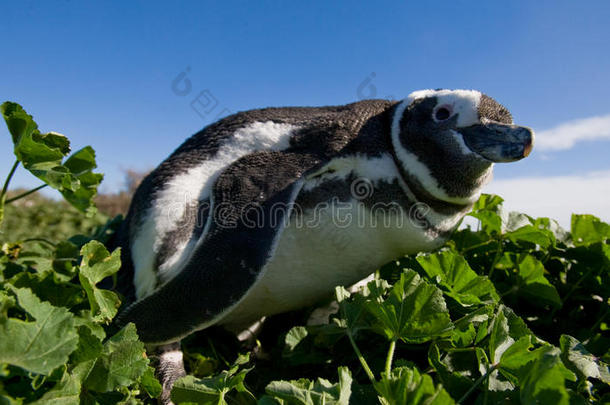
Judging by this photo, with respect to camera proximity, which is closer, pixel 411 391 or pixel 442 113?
pixel 411 391

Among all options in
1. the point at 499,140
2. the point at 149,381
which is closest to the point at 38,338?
the point at 149,381

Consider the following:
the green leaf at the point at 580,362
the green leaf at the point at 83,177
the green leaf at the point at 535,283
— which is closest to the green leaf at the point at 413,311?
the green leaf at the point at 580,362

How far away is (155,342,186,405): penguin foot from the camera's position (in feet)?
2.17

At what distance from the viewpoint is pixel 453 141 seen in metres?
0.72

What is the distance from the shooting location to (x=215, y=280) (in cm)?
63

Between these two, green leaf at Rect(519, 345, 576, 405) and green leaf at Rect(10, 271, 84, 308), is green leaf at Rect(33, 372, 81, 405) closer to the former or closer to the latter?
green leaf at Rect(10, 271, 84, 308)

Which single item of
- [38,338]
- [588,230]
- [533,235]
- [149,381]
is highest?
[38,338]

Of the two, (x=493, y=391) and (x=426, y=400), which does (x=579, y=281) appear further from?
(x=426, y=400)

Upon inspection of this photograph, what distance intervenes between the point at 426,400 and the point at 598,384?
36 cm

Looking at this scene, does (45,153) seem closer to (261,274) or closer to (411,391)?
(261,274)

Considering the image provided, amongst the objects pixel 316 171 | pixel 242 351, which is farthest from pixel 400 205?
pixel 242 351

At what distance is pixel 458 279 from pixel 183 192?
46 cm

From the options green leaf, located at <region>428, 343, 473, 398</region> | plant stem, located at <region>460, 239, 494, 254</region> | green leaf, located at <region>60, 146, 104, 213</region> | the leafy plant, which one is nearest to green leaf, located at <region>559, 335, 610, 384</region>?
the leafy plant

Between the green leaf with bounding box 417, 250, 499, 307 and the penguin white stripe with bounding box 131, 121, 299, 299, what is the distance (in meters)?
0.34
